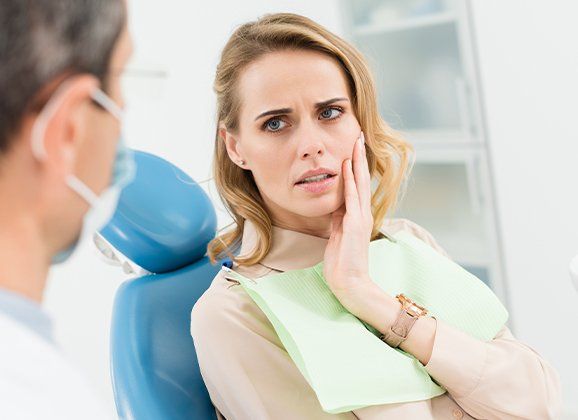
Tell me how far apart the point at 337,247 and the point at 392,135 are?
0.31 meters

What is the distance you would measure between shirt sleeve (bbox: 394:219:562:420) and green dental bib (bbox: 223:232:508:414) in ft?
0.13

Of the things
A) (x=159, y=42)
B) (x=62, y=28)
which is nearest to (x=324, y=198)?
(x=62, y=28)

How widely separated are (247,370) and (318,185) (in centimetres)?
34

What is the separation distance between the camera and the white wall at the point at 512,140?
2352 mm

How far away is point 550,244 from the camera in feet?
8.07

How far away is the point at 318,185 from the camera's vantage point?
4.24 feet

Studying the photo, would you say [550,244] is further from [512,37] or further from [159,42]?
[159,42]

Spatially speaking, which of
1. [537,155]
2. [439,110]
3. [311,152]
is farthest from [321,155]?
[439,110]

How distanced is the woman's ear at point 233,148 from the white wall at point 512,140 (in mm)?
Answer: 982

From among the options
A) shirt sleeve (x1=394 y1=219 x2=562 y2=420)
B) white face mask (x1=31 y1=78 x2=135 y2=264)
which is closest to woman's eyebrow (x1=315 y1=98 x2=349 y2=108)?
shirt sleeve (x1=394 y1=219 x2=562 y2=420)

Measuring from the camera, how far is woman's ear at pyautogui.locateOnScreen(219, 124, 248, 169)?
1365 mm

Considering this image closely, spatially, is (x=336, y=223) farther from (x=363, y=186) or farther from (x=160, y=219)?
(x=160, y=219)

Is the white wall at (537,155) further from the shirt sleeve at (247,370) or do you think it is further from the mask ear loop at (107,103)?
the mask ear loop at (107,103)

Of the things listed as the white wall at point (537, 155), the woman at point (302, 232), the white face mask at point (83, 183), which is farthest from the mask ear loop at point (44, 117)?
the white wall at point (537, 155)
